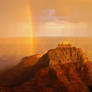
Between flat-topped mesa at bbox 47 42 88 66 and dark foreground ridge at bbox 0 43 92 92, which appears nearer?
dark foreground ridge at bbox 0 43 92 92

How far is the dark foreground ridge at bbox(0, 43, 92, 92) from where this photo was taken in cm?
252

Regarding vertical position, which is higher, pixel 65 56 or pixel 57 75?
pixel 65 56

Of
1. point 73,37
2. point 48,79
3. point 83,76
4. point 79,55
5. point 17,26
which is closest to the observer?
point 48,79

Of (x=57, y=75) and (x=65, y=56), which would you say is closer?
(x=57, y=75)

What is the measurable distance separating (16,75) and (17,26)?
6.10 ft

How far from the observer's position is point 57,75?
2684 millimetres

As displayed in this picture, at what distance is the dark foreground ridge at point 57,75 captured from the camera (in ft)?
8.27

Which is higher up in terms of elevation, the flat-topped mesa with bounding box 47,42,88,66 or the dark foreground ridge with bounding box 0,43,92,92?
the flat-topped mesa with bounding box 47,42,88,66

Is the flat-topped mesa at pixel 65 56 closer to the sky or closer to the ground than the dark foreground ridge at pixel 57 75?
closer to the sky

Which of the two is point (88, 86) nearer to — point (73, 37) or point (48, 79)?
point (48, 79)

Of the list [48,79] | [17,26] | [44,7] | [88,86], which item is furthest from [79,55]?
[17,26]

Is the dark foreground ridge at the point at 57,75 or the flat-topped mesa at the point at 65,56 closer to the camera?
the dark foreground ridge at the point at 57,75

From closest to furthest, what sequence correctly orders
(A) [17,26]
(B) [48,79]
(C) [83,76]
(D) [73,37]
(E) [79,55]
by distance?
(B) [48,79], (C) [83,76], (E) [79,55], (D) [73,37], (A) [17,26]

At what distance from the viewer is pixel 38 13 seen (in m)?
4.29
